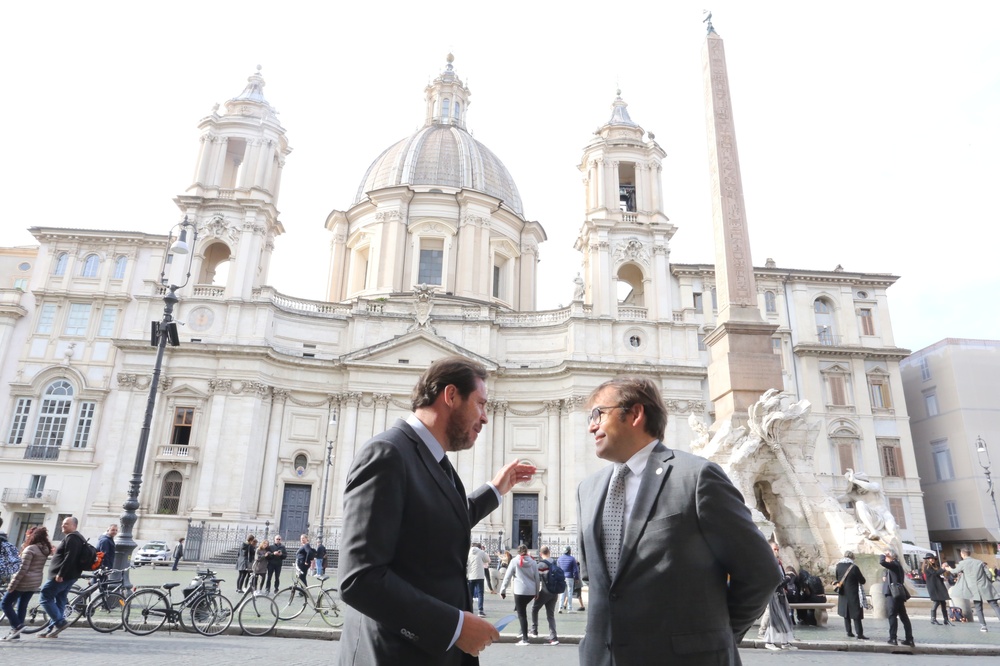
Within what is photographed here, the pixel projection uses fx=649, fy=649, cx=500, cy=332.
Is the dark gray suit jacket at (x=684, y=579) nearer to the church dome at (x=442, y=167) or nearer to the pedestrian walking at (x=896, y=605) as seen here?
the pedestrian walking at (x=896, y=605)

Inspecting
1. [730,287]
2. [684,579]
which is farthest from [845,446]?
[684,579]

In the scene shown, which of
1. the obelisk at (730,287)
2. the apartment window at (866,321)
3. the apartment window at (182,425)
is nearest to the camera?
the obelisk at (730,287)

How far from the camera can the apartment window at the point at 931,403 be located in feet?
123

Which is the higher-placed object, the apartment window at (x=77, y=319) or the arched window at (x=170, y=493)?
the apartment window at (x=77, y=319)

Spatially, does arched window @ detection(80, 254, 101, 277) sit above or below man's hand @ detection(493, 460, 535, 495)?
above

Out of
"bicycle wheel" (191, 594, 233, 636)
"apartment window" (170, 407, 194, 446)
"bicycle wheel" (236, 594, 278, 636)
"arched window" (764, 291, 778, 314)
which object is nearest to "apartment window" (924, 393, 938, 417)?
"arched window" (764, 291, 778, 314)

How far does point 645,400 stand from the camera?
305 cm

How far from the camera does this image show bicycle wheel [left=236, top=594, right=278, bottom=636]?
10195mm

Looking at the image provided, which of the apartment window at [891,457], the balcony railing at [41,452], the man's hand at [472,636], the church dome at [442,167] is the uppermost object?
the church dome at [442,167]

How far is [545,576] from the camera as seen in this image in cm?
1102

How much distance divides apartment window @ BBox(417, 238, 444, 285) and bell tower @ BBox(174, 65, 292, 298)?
28.5 ft

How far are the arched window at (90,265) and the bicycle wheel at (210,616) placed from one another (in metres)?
31.0

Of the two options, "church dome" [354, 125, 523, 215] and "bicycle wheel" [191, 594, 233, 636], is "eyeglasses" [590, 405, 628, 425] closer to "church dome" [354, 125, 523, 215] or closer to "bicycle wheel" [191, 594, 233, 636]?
"bicycle wheel" [191, 594, 233, 636]

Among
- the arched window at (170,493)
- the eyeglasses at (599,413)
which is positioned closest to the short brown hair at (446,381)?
the eyeglasses at (599,413)
